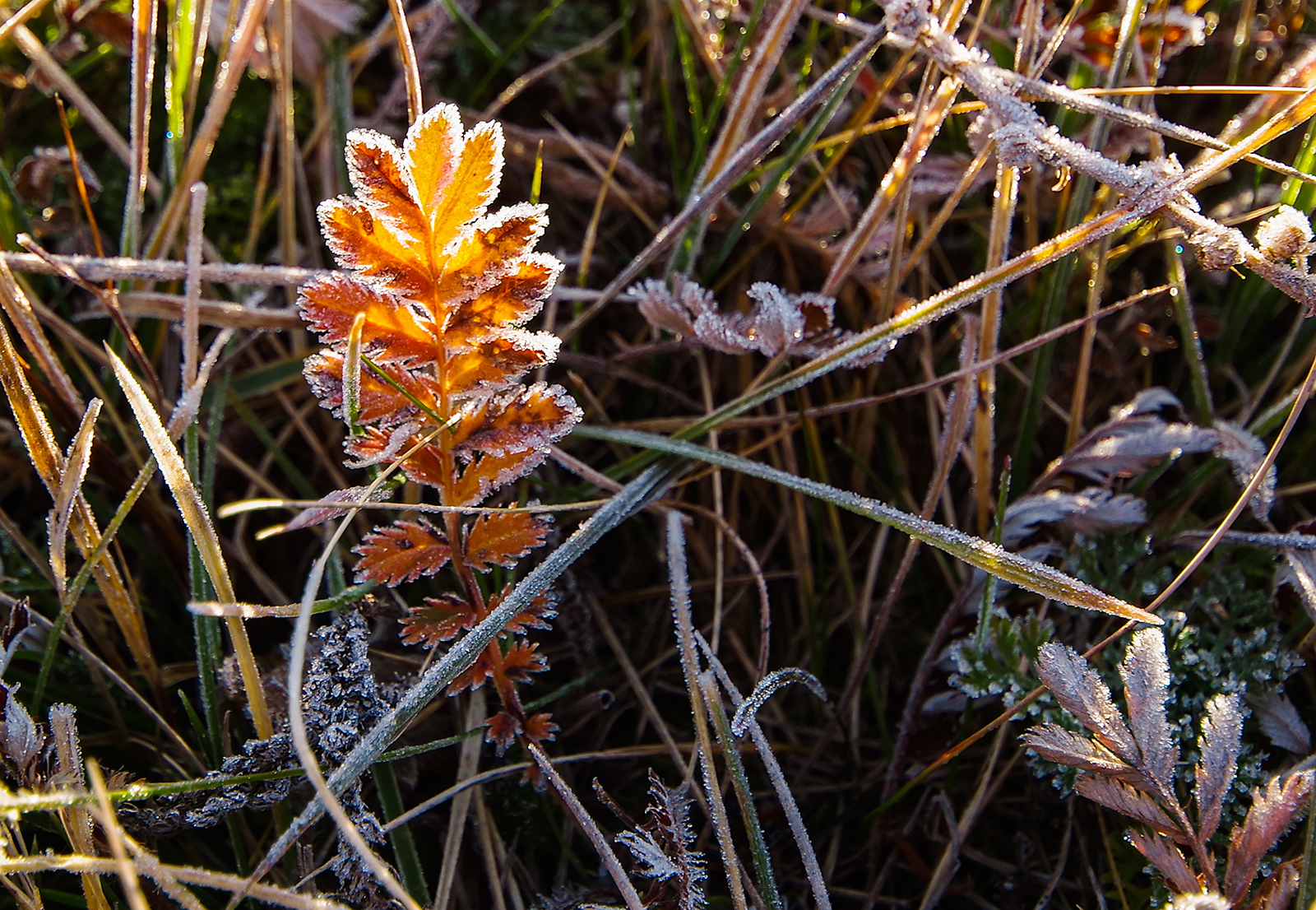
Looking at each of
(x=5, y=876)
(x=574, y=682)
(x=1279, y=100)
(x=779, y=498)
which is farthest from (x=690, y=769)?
(x=1279, y=100)

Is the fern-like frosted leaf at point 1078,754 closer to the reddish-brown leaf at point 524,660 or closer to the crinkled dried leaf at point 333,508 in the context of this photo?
the reddish-brown leaf at point 524,660

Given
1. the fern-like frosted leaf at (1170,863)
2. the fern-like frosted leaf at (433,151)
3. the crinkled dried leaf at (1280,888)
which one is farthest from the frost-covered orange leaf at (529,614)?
the crinkled dried leaf at (1280,888)

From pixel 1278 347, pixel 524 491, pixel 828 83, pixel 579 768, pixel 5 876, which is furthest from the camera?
pixel 1278 347

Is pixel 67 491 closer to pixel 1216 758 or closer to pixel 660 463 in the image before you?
pixel 660 463

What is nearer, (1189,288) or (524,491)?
(524,491)

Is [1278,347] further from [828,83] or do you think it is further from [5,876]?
[5,876]

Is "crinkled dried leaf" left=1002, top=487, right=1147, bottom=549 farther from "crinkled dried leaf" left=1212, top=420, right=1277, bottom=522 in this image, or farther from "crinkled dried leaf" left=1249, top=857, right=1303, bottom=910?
"crinkled dried leaf" left=1249, top=857, right=1303, bottom=910
